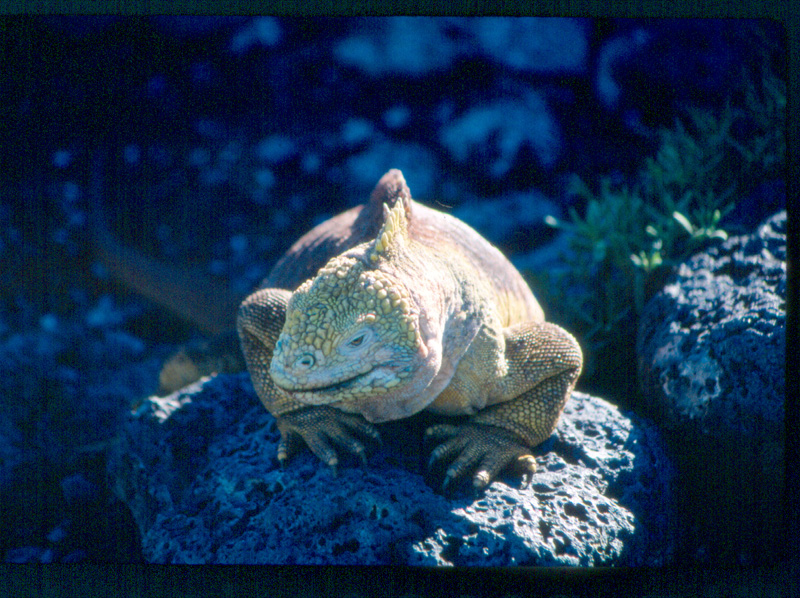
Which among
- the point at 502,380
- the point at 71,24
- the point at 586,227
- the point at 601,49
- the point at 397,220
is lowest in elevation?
the point at 502,380

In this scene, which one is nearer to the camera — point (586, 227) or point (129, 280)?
point (586, 227)

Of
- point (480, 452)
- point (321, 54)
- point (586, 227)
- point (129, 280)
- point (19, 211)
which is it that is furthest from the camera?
point (129, 280)

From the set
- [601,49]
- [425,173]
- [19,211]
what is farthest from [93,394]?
[601,49]

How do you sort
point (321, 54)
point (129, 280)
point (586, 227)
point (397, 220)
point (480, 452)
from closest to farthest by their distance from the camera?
1. point (397, 220)
2. point (480, 452)
3. point (321, 54)
4. point (586, 227)
5. point (129, 280)

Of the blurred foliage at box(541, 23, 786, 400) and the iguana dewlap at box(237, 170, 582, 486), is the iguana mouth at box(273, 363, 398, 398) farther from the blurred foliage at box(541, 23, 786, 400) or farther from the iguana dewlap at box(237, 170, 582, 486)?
the blurred foliage at box(541, 23, 786, 400)

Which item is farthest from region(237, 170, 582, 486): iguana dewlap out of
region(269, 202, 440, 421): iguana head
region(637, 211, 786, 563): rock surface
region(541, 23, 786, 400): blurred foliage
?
region(541, 23, 786, 400): blurred foliage

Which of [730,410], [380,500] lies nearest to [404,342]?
[380,500]

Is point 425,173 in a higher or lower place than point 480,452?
higher

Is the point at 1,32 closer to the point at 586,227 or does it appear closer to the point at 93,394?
the point at 93,394
